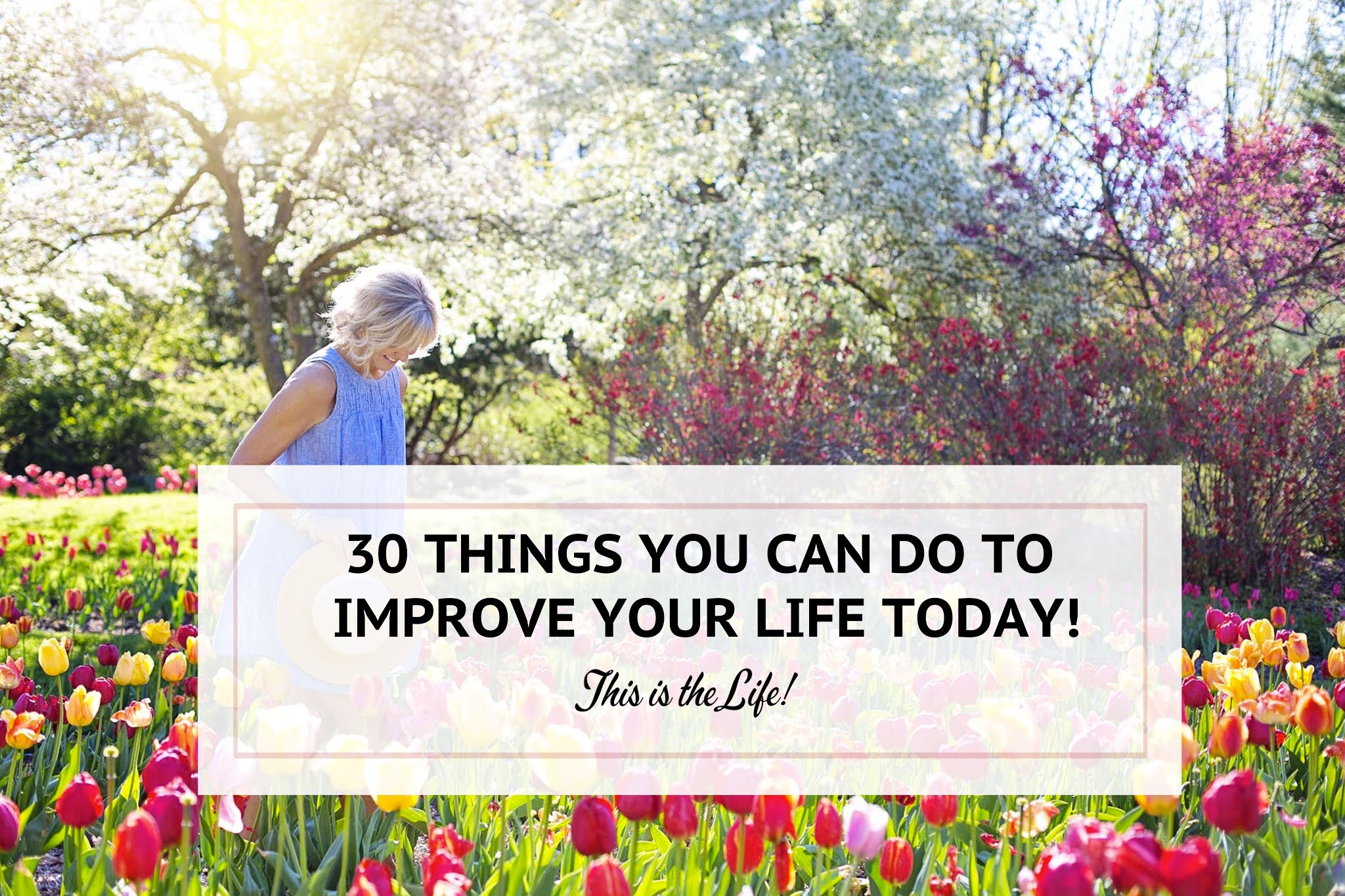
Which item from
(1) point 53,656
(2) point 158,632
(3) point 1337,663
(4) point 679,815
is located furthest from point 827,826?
(2) point 158,632

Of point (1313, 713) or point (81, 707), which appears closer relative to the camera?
point (1313, 713)

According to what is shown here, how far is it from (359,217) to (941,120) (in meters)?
5.53

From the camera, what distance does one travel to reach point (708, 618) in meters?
4.25

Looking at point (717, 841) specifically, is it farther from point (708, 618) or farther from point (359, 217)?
point (359, 217)

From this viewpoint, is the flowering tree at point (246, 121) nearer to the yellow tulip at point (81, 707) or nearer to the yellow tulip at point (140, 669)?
the yellow tulip at point (140, 669)

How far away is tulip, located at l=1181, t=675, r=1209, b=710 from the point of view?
7.58 ft

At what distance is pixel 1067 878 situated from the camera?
4.33 feet

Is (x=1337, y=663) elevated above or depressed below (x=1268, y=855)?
above

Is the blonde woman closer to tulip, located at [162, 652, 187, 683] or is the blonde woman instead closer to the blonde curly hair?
the blonde curly hair

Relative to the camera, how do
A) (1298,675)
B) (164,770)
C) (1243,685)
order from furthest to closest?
(1298,675) → (1243,685) → (164,770)

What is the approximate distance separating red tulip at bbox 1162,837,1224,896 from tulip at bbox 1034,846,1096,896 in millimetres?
98

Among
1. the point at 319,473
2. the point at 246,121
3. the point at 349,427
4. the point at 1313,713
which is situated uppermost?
the point at 246,121

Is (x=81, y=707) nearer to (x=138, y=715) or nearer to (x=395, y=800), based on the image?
(x=138, y=715)

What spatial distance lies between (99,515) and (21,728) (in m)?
8.27
